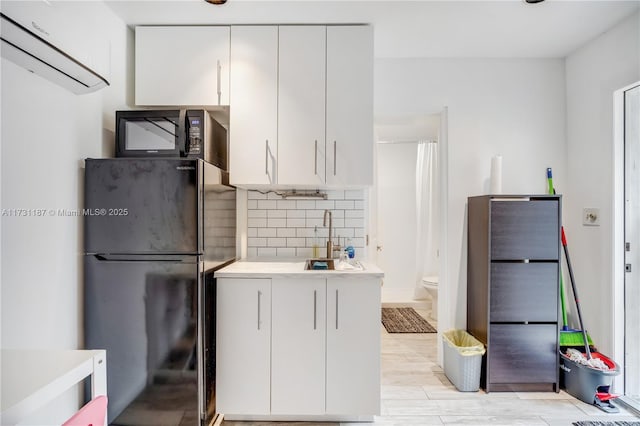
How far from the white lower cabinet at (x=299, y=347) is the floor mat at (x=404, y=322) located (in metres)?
1.80

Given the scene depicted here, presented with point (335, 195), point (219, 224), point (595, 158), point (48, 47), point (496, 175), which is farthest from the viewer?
point (335, 195)

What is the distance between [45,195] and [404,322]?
141 inches

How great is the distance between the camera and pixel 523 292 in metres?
2.54

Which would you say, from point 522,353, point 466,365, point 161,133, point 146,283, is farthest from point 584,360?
point 161,133

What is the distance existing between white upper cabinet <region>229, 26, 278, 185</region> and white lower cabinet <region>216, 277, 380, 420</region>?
747 millimetres

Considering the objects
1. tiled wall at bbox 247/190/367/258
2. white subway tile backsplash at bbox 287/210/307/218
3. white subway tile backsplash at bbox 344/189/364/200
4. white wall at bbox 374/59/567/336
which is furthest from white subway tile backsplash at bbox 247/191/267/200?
white wall at bbox 374/59/567/336

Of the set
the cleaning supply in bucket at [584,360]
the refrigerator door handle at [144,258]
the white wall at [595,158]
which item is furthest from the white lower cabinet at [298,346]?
the white wall at [595,158]

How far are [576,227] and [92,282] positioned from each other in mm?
3417

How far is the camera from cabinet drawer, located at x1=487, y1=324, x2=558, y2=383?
99.8 inches

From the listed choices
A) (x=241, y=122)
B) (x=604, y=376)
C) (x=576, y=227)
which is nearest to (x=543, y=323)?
(x=604, y=376)

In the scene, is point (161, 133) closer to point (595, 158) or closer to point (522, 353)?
point (522, 353)

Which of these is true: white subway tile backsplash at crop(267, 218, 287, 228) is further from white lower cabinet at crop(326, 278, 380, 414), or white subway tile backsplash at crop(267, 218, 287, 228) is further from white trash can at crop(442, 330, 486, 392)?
white trash can at crop(442, 330, 486, 392)

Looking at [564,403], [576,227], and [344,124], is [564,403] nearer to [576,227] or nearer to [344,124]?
[576,227]

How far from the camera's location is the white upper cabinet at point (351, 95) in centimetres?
232
